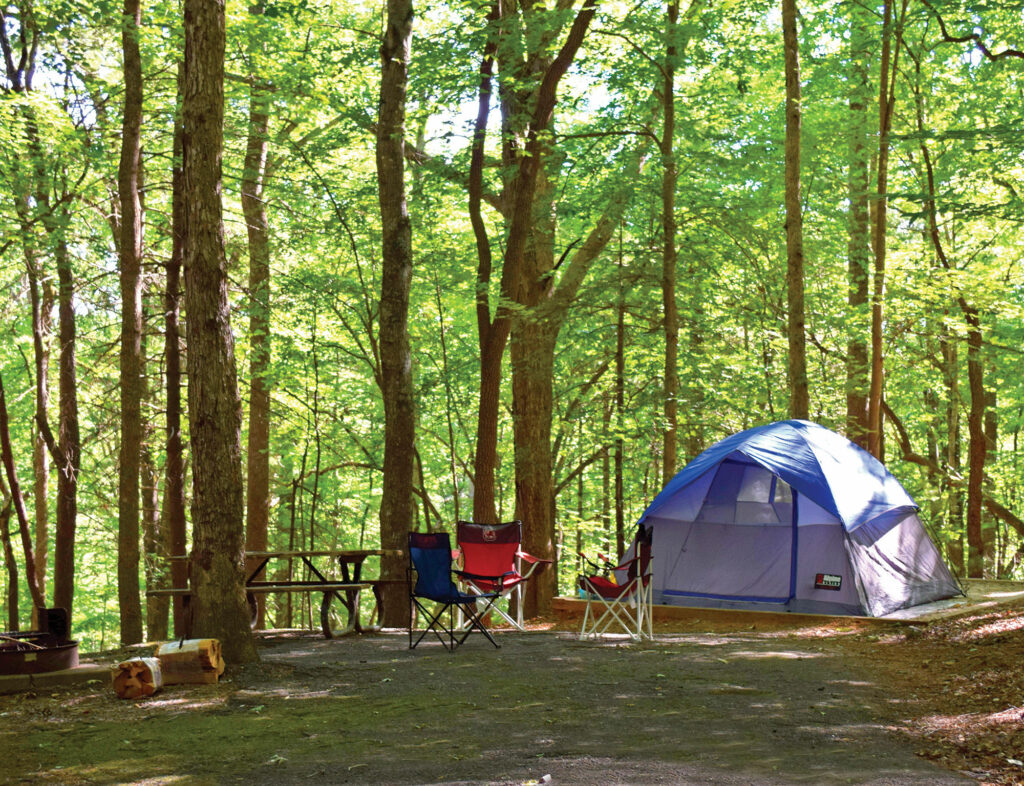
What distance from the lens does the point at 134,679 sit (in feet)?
15.9

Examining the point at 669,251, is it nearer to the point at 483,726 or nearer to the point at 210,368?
the point at 210,368

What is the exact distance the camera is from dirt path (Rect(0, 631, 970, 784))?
11.3 ft

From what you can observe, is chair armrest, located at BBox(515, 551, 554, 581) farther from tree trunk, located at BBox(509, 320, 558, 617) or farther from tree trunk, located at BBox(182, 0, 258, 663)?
tree trunk, located at BBox(182, 0, 258, 663)

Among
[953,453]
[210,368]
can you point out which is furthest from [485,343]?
[953,453]

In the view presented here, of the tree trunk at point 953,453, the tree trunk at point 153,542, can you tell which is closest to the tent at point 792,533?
the tree trunk at point 153,542

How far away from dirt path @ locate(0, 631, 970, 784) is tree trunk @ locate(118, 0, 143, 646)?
3327mm

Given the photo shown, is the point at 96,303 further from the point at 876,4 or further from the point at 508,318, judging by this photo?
the point at 876,4

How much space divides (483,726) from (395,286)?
15.6 ft

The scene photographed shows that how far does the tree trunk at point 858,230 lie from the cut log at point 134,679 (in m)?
8.77

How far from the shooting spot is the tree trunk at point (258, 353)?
11.9m

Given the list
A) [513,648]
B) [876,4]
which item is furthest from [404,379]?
[876,4]

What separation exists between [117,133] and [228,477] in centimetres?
593

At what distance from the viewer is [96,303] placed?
36.9ft

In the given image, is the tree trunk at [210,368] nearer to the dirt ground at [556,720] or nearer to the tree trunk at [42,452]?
the dirt ground at [556,720]
